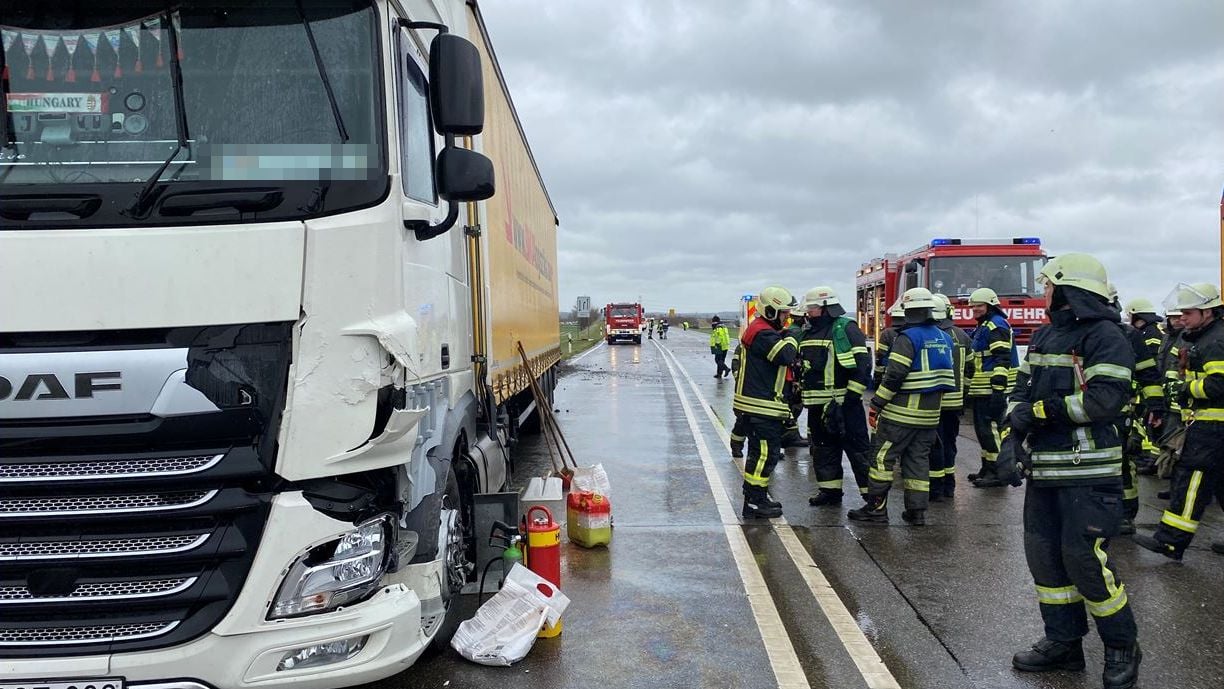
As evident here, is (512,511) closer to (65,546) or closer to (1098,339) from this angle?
(65,546)

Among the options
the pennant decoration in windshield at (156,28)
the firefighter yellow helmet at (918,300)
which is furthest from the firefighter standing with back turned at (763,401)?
the pennant decoration in windshield at (156,28)

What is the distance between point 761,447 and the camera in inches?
275

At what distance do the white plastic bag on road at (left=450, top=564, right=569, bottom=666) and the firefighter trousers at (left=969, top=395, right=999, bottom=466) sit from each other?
5910 millimetres

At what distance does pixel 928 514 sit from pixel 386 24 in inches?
234

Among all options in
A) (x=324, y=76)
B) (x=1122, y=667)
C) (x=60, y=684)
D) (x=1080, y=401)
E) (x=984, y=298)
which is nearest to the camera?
(x=60, y=684)

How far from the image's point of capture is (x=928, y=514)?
734 cm

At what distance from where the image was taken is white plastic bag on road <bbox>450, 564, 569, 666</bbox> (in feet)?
13.5

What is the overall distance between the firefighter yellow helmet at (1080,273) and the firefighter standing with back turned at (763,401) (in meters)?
2.86

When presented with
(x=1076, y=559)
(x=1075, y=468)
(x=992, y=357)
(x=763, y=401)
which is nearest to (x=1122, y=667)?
(x=1076, y=559)

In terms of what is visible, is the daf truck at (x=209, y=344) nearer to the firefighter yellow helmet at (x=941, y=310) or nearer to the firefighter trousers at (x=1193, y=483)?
the firefighter trousers at (x=1193, y=483)

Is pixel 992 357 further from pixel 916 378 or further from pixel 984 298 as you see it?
pixel 916 378

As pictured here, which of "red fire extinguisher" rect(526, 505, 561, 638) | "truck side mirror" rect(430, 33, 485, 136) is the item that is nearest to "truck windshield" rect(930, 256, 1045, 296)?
"red fire extinguisher" rect(526, 505, 561, 638)

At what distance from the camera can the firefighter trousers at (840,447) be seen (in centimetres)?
762

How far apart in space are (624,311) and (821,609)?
45.0 m
